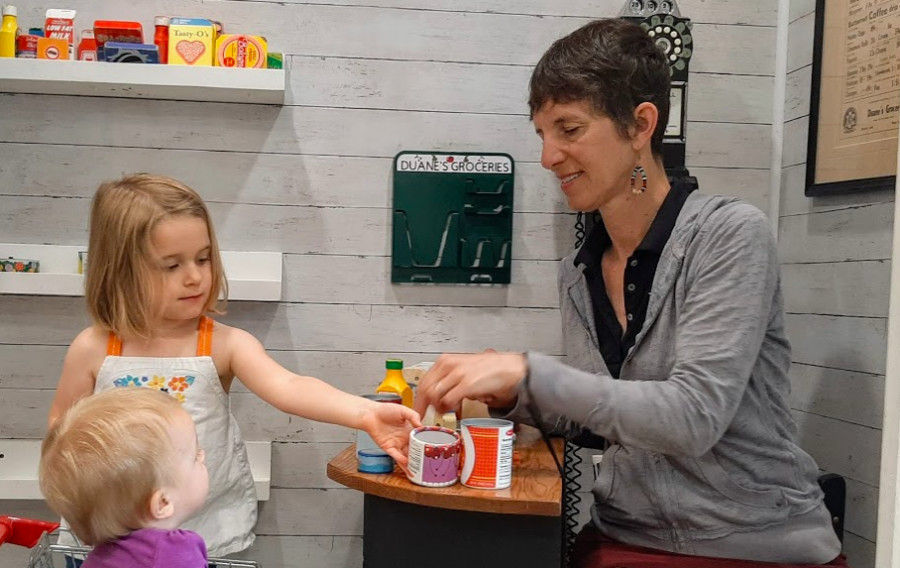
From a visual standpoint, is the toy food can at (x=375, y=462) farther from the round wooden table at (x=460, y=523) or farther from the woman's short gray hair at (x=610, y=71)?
the woman's short gray hair at (x=610, y=71)

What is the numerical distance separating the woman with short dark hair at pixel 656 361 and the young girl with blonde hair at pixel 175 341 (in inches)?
14.9

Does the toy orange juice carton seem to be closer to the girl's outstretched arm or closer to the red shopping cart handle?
the girl's outstretched arm

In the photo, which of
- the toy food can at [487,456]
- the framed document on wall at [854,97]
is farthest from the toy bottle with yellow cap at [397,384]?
the framed document on wall at [854,97]

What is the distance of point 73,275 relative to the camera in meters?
2.25

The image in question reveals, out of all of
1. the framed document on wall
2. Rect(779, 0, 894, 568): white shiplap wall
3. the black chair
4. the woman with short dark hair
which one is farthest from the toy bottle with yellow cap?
the framed document on wall

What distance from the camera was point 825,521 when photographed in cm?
156

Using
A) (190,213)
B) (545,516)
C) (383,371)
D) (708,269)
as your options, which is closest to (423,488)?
(545,516)

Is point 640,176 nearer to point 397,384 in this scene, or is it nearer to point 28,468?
point 397,384

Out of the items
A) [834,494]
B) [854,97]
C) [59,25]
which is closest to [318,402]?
[834,494]

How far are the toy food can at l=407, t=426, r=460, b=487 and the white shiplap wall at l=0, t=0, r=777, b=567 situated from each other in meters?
1.04

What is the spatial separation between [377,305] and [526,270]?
46 cm

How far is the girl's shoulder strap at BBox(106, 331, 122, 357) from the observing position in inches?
67.9

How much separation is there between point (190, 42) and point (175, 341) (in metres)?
0.92

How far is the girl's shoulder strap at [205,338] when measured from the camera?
1.75m
